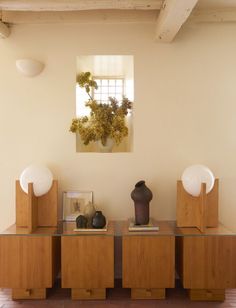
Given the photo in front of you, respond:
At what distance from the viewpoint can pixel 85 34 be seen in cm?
329

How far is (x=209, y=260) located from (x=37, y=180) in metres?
1.60

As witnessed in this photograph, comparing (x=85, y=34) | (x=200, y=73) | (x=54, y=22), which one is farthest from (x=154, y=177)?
(x=54, y=22)

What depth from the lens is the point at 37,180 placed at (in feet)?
9.76

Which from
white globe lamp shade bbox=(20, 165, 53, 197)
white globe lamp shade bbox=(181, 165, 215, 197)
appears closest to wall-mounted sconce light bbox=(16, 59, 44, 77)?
white globe lamp shade bbox=(20, 165, 53, 197)

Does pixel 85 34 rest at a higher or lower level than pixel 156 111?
higher

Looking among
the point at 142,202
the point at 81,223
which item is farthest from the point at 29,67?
the point at 142,202

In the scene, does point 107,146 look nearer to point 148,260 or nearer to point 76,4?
point 148,260

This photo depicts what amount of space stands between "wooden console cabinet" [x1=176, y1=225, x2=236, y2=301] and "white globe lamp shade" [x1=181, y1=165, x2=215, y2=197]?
1.24ft

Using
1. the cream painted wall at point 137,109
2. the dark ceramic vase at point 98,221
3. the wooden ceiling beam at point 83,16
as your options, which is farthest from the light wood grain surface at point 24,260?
the wooden ceiling beam at point 83,16

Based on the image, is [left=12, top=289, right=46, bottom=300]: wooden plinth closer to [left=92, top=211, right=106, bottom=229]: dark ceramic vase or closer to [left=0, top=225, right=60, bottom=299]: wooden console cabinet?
[left=0, top=225, right=60, bottom=299]: wooden console cabinet

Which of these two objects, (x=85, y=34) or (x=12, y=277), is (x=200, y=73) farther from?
(x=12, y=277)

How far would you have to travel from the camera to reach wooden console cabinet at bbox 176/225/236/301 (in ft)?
9.44

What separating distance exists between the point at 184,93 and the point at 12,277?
7.38 feet

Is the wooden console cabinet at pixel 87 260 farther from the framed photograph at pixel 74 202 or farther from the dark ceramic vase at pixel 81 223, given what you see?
the framed photograph at pixel 74 202
